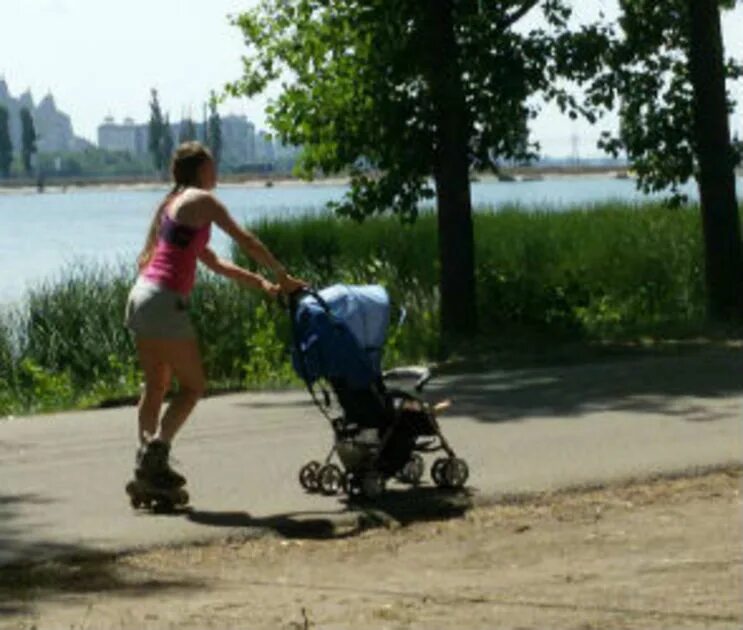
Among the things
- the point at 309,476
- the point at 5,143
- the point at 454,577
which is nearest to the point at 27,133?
the point at 5,143

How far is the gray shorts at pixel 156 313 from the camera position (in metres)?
8.98

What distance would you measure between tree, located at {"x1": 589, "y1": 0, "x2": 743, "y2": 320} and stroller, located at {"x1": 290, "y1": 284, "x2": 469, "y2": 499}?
31.8ft

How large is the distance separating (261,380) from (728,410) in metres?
4.94

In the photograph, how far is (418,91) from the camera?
1859 centimetres

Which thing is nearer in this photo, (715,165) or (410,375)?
(410,375)

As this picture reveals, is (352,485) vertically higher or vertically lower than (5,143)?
lower

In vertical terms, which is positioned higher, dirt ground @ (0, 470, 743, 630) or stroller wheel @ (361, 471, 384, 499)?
stroller wheel @ (361, 471, 384, 499)

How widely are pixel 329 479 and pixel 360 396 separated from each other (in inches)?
19.8

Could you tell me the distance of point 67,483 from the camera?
1028cm

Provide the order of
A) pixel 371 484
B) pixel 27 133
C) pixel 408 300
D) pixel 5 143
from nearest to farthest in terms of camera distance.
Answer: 1. pixel 371 484
2. pixel 408 300
3. pixel 27 133
4. pixel 5 143

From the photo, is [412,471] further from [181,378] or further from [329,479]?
[181,378]

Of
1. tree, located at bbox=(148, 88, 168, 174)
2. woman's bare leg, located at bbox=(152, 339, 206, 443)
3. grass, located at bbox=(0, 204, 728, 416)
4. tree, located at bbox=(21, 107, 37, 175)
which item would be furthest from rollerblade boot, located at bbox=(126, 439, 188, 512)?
tree, located at bbox=(21, 107, 37, 175)

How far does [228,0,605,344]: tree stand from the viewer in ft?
59.1

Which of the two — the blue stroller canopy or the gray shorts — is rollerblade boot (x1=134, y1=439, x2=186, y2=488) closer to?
the gray shorts
